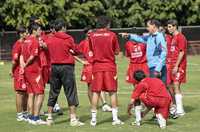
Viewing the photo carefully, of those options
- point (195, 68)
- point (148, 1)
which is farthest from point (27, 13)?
point (195, 68)

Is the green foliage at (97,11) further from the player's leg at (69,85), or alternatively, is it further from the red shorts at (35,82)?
the player's leg at (69,85)

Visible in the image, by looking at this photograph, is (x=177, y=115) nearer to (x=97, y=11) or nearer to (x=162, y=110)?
(x=162, y=110)

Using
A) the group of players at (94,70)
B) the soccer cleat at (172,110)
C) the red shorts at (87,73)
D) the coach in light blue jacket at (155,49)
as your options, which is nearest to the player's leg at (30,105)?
the group of players at (94,70)

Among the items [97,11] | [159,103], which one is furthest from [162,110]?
[97,11]

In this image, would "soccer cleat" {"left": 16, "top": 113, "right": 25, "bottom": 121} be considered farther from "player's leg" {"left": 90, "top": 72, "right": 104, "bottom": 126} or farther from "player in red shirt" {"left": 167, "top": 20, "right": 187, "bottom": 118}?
"player in red shirt" {"left": 167, "top": 20, "right": 187, "bottom": 118}

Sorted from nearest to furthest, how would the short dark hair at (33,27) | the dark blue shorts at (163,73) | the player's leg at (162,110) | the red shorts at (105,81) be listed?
1. the player's leg at (162,110)
2. the red shorts at (105,81)
3. the short dark hair at (33,27)
4. the dark blue shorts at (163,73)

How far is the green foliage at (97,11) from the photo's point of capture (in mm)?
43594

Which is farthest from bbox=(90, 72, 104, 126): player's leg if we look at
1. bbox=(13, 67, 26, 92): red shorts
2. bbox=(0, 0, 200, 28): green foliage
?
bbox=(0, 0, 200, 28): green foliage

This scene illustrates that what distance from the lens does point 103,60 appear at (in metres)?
13.1

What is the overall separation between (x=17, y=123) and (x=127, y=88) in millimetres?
8653

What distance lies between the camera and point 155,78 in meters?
13.2

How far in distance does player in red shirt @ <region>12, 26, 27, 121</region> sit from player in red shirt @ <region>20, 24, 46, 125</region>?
42cm

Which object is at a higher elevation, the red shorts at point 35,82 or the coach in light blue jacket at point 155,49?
the coach in light blue jacket at point 155,49

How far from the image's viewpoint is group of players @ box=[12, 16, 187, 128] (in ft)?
42.6
